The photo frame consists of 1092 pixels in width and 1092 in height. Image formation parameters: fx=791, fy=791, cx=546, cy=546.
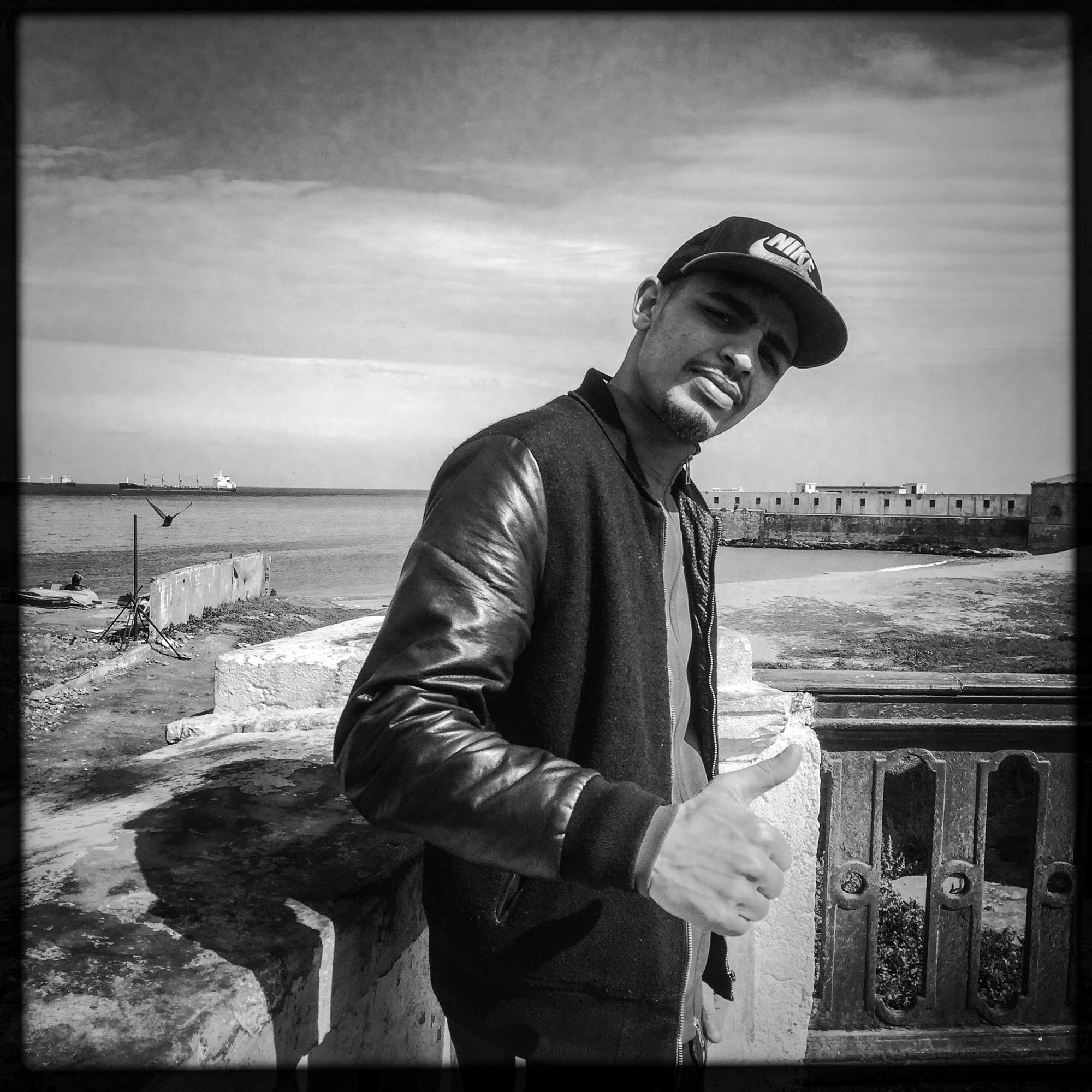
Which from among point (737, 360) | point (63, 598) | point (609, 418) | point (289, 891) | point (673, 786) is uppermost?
point (737, 360)

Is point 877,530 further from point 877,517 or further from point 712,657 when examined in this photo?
point 712,657

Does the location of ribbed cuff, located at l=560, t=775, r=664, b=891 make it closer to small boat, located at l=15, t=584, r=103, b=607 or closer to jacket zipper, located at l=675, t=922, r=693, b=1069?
jacket zipper, located at l=675, t=922, r=693, b=1069

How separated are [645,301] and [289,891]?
4.27 feet

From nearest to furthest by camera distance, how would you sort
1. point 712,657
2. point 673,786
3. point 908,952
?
point 673,786, point 712,657, point 908,952

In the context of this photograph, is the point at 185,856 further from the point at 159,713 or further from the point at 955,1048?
the point at 159,713

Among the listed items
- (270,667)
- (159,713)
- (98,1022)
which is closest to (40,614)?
(159,713)

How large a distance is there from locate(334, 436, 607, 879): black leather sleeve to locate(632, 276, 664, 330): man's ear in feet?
2.10

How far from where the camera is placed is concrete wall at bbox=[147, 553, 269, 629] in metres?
19.0

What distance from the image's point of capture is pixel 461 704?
1.05 m

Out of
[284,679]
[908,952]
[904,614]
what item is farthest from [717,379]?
[904,614]

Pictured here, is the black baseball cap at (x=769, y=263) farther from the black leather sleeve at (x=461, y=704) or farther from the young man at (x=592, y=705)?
the black leather sleeve at (x=461, y=704)

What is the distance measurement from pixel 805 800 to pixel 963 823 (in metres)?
0.61

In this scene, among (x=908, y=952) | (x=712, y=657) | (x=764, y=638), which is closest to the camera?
(x=712, y=657)

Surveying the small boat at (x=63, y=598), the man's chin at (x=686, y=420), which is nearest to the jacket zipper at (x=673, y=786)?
the man's chin at (x=686, y=420)
